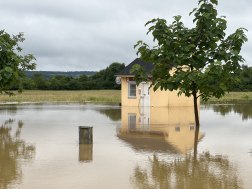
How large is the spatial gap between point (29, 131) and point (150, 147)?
5.89 m

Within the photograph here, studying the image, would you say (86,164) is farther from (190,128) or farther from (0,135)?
(190,128)

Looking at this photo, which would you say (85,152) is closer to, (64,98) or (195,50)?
(195,50)

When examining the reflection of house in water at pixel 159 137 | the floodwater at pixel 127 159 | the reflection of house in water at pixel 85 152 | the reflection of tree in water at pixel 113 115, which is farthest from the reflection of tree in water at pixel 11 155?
the reflection of tree in water at pixel 113 115

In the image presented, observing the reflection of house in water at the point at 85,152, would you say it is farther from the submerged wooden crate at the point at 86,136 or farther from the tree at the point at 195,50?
the tree at the point at 195,50

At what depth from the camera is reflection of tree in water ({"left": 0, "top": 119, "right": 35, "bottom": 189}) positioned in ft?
23.8

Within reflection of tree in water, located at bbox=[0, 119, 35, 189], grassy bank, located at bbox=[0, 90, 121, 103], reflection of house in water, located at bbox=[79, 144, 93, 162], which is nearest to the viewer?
reflection of tree in water, located at bbox=[0, 119, 35, 189]

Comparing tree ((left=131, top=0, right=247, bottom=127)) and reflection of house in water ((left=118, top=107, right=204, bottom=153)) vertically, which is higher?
tree ((left=131, top=0, right=247, bottom=127))

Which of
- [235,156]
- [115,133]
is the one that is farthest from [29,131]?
[235,156]

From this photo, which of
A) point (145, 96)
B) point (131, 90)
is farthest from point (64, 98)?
point (145, 96)

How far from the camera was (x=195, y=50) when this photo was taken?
1423cm

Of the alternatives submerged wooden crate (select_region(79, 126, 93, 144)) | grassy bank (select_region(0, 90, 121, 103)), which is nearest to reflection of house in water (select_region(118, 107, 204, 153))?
submerged wooden crate (select_region(79, 126, 93, 144))

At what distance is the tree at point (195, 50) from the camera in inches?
527

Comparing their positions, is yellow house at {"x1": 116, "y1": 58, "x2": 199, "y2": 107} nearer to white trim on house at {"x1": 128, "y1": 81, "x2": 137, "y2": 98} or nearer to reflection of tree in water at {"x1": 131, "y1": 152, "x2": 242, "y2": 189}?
white trim on house at {"x1": 128, "y1": 81, "x2": 137, "y2": 98}

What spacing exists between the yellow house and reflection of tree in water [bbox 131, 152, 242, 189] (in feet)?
68.1
